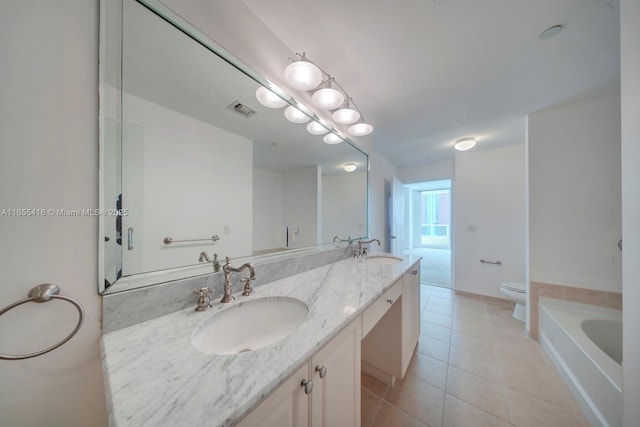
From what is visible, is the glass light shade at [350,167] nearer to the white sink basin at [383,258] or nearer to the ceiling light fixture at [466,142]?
the white sink basin at [383,258]

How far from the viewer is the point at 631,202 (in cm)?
81

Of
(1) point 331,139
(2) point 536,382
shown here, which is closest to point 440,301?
(2) point 536,382

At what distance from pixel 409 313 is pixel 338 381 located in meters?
1.06

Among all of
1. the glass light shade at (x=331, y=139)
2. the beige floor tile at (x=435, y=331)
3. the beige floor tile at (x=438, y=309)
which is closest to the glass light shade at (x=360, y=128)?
the glass light shade at (x=331, y=139)

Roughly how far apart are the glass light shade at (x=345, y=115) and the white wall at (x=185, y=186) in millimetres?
797

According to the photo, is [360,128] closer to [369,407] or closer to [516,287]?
[369,407]

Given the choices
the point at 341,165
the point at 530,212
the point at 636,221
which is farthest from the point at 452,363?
the point at 341,165

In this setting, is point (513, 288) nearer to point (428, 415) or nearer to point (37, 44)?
point (428, 415)

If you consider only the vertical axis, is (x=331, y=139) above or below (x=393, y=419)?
above

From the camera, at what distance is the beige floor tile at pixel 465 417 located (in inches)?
44.5

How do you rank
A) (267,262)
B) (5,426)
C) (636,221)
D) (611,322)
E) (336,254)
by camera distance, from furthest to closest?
(336,254), (611,322), (267,262), (636,221), (5,426)

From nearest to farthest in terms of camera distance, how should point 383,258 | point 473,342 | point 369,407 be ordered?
point 369,407, point 473,342, point 383,258

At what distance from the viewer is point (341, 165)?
2.03 metres

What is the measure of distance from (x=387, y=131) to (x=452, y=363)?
2.38 metres
